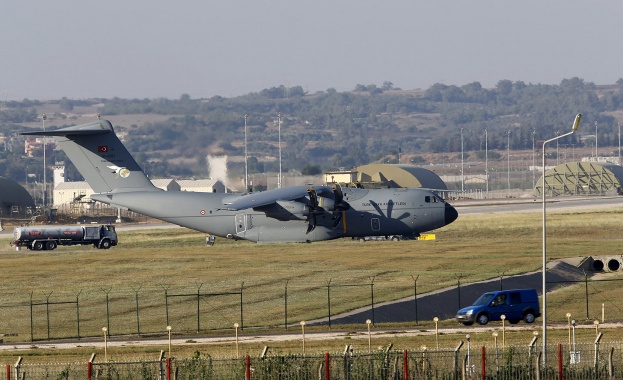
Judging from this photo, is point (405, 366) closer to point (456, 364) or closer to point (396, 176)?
point (456, 364)

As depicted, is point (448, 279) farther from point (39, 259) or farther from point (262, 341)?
point (39, 259)

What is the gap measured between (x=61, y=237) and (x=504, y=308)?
167 feet

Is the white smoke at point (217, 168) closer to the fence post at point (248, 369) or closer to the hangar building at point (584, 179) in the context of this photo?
the fence post at point (248, 369)

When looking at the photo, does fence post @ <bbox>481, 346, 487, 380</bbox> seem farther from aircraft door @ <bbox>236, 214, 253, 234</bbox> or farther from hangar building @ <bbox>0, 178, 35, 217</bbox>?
hangar building @ <bbox>0, 178, 35, 217</bbox>

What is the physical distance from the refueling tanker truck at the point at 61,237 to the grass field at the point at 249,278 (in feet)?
3.60

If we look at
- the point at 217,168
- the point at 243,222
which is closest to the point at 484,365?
the point at 243,222

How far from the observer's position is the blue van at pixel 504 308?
45.7 metres

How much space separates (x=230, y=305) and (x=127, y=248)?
34.0 metres

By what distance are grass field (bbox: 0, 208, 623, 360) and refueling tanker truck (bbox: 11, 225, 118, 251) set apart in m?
1.10

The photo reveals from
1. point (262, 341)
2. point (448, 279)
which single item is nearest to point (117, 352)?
point (262, 341)

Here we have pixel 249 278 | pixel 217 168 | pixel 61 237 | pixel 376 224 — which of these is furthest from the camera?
pixel 217 168

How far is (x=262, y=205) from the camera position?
67.6 m

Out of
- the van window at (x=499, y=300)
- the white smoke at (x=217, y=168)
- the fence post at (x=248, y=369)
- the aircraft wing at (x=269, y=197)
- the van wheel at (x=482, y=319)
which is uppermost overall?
the white smoke at (x=217, y=168)

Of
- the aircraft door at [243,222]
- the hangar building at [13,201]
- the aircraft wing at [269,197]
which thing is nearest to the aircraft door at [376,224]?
the aircraft wing at [269,197]
